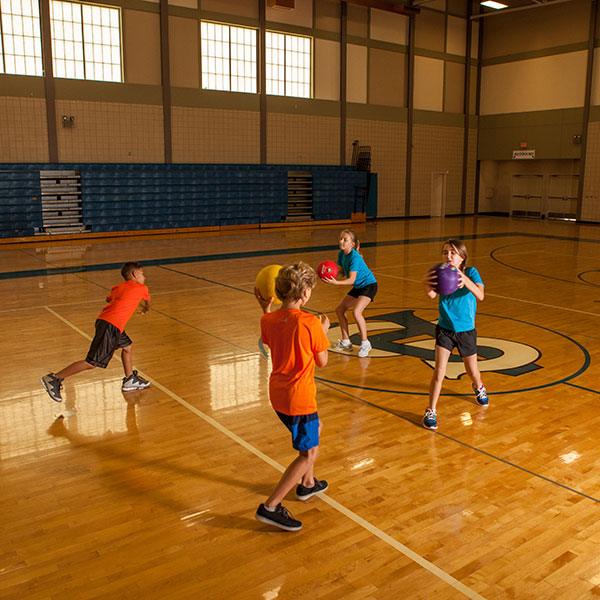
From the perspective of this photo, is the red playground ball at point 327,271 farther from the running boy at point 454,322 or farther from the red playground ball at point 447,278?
the red playground ball at point 447,278

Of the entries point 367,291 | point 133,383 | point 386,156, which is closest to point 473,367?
point 367,291

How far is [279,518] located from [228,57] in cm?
2091

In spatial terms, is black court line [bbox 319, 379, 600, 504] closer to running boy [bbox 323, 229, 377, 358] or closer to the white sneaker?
the white sneaker

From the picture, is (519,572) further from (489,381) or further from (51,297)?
(51,297)

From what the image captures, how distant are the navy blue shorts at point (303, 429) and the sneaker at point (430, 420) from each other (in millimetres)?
1728

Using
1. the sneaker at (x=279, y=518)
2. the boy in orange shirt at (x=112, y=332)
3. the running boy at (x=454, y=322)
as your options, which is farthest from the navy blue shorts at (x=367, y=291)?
the sneaker at (x=279, y=518)

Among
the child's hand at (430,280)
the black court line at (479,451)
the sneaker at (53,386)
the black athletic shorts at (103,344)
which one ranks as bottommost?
the black court line at (479,451)

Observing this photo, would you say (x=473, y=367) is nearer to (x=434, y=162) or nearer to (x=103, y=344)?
(x=103, y=344)

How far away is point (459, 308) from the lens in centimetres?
508

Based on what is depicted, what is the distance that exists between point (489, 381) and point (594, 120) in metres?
Result: 22.6

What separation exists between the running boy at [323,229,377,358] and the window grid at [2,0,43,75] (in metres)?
15.6

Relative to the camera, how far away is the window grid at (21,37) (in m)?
18.0

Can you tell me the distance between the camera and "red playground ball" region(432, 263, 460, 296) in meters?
4.73

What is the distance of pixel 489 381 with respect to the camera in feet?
20.1
